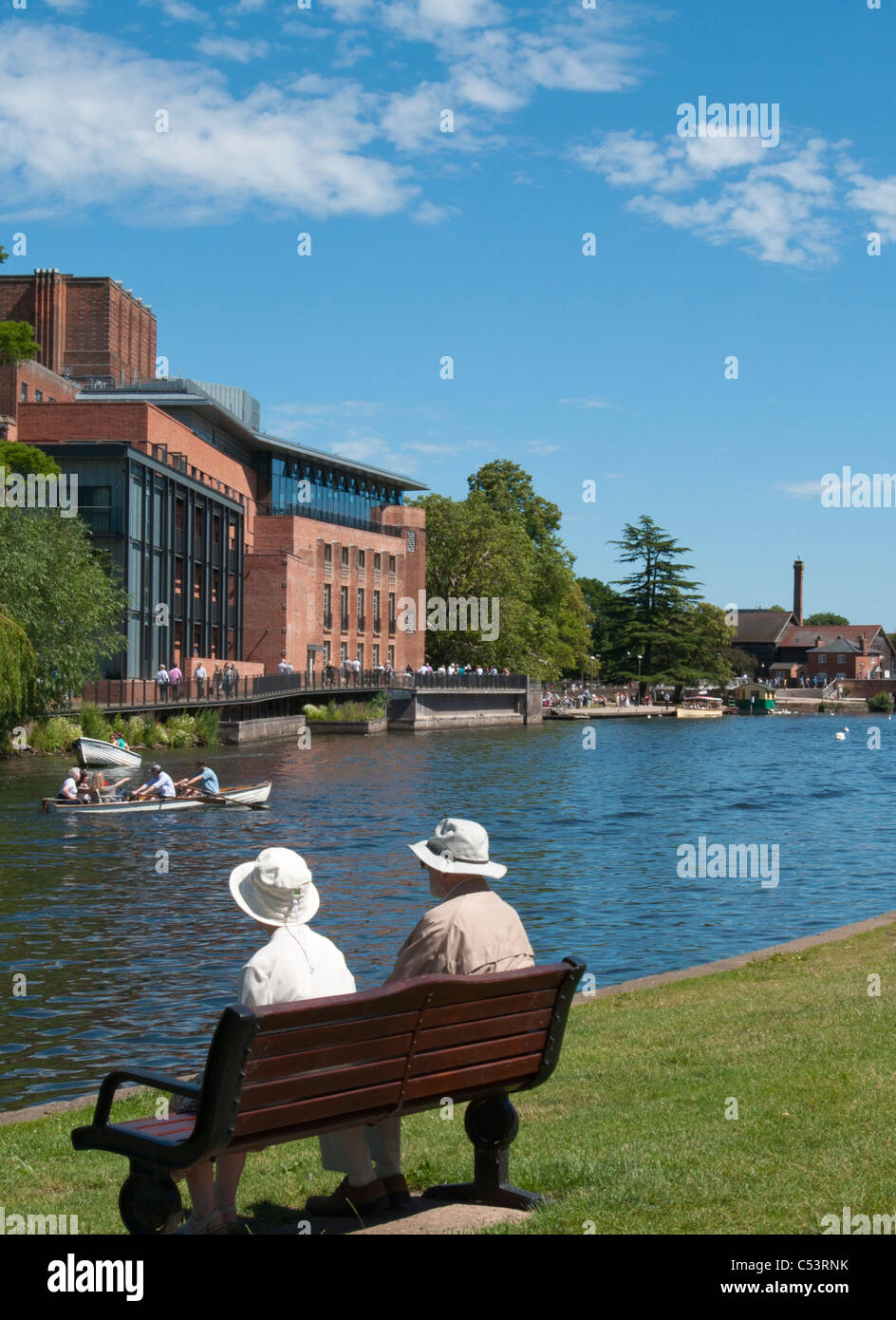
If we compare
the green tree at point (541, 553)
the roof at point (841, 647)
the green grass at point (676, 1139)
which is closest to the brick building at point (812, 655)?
the roof at point (841, 647)

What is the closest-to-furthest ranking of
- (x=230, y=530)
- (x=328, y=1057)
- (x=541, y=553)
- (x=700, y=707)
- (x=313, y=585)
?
1. (x=328, y=1057)
2. (x=230, y=530)
3. (x=313, y=585)
4. (x=541, y=553)
5. (x=700, y=707)

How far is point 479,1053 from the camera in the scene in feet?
20.0

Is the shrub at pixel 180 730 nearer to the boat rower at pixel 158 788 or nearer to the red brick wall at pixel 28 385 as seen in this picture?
the red brick wall at pixel 28 385

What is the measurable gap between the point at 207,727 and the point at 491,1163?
53.6m

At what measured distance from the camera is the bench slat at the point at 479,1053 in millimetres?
5887

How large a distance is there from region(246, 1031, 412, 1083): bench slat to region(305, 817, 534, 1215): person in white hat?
0.43m

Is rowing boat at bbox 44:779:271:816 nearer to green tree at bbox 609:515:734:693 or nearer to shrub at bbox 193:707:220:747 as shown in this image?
shrub at bbox 193:707:220:747

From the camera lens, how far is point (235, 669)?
73.9 meters

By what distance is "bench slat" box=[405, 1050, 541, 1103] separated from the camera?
19.4ft

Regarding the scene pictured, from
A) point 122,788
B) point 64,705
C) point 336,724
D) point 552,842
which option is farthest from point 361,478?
point 552,842

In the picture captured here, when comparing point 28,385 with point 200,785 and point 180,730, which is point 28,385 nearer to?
point 180,730

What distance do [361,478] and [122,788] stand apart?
76588mm

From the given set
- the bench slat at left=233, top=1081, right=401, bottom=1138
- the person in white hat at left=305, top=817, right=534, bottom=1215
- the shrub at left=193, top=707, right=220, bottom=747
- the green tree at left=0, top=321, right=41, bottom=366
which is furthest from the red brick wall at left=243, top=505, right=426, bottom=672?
the bench slat at left=233, top=1081, right=401, bottom=1138

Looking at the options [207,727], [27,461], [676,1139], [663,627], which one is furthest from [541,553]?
[676,1139]
